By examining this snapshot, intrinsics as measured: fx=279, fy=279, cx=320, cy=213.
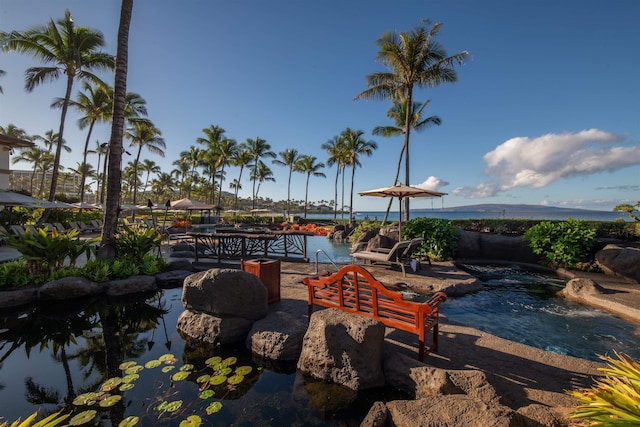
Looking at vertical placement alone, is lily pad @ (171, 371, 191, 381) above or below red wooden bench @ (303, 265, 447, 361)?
below

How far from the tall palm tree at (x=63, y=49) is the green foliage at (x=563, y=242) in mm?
23678

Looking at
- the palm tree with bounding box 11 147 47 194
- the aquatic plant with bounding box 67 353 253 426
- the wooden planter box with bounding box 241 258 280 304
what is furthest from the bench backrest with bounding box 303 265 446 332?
the palm tree with bounding box 11 147 47 194

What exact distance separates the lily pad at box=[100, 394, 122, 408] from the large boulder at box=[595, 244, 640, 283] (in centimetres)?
1216

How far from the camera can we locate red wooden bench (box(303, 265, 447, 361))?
337cm

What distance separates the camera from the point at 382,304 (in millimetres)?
3801

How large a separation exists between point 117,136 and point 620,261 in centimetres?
1483

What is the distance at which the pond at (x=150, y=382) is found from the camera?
2848 mm

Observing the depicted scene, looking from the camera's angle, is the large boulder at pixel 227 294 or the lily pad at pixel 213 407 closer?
the lily pad at pixel 213 407

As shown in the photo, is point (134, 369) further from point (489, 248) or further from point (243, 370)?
point (489, 248)

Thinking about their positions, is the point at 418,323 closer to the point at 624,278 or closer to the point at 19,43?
the point at 624,278

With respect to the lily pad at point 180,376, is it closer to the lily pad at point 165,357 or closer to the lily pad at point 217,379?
the lily pad at point 217,379

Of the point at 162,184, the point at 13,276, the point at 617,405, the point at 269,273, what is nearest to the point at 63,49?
the point at 13,276

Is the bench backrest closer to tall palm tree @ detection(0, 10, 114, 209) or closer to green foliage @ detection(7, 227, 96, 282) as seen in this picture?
green foliage @ detection(7, 227, 96, 282)

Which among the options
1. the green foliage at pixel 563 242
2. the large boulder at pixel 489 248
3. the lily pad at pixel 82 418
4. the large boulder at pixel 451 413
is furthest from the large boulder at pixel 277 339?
the green foliage at pixel 563 242
